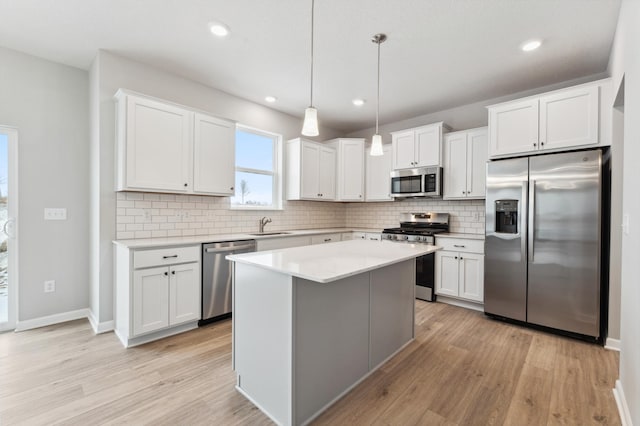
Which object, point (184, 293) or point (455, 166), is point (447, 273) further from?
point (184, 293)

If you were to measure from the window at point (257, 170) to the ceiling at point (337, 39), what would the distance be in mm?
759

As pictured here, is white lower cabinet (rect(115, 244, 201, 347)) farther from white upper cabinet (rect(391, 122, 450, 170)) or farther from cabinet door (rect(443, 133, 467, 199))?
cabinet door (rect(443, 133, 467, 199))

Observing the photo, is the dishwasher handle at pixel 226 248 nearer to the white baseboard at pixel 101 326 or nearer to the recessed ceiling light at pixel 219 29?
the white baseboard at pixel 101 326

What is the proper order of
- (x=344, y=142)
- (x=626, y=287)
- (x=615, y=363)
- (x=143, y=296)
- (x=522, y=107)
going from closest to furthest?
1. (x=626, y=287)
2. (x=615, y=363)
3. (x=143, y=296)
4. (x=522, y=107)
5. (x=344, y=142)

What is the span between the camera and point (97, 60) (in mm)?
2850

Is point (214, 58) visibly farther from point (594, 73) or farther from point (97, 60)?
point (594, 73)


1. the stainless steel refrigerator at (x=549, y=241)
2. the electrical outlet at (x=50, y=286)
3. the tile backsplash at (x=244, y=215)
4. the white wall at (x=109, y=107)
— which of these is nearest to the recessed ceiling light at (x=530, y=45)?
the stainless steel refrigerator at (x=549, y=241)

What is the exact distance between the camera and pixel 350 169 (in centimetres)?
496

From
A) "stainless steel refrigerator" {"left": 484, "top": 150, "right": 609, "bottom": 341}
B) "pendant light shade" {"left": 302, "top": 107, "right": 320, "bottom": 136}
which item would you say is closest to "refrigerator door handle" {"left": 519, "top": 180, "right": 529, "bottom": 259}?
"stainless steel refrigerator" {"left": 484, "top": 150, "right": 609, "bottom": 341}

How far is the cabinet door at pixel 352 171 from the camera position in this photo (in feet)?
16.2

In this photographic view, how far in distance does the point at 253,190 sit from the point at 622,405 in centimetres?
403

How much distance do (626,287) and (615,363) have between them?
3.51 feet

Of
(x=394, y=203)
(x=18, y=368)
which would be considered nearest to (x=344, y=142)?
(x=394, y=203)

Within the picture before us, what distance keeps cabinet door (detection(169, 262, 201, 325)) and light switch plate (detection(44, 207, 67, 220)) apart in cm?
142
